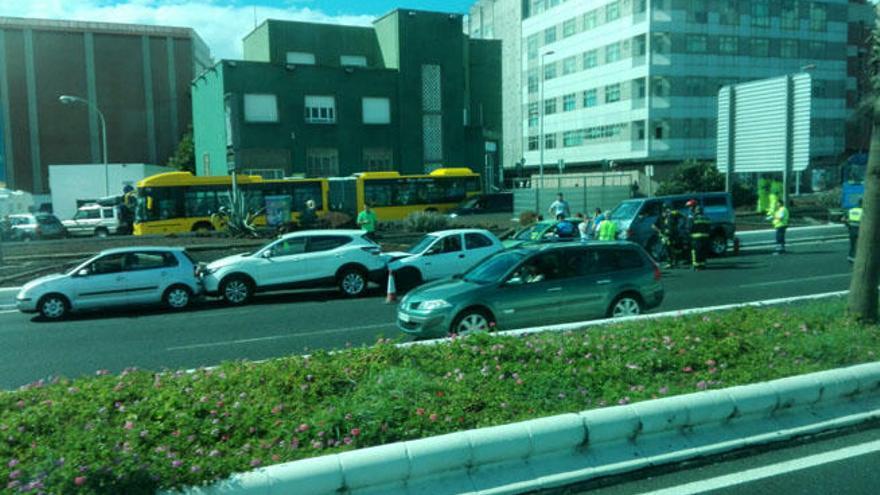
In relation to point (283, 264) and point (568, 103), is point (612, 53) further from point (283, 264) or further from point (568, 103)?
point (283, 264)

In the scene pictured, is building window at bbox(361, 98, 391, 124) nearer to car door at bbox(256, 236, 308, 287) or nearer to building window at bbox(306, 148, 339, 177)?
building window at bbox(306, 148, 339, 177)

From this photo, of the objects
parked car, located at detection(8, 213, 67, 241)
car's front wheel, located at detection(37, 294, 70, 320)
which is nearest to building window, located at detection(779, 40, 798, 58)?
parked car, located at detection(8, 213, 67, 241)

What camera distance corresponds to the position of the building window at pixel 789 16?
2357 inches

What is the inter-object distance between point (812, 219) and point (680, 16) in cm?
3019

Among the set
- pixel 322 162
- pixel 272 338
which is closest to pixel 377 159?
pixel 322 162

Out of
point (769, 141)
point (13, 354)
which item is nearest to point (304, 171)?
point (769, 141)

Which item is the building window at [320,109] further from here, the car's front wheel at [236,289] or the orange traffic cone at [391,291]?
the orange traffic cone at [391,291]

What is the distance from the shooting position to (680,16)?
5581cm

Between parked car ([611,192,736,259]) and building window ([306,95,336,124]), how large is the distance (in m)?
30.9

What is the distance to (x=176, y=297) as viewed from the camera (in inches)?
612

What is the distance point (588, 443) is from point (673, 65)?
56603mm

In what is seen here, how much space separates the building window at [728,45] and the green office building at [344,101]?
21761mm

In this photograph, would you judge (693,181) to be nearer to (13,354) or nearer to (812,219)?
(812,219)

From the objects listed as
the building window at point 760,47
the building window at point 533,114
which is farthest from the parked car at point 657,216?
the building window at point 533,114
